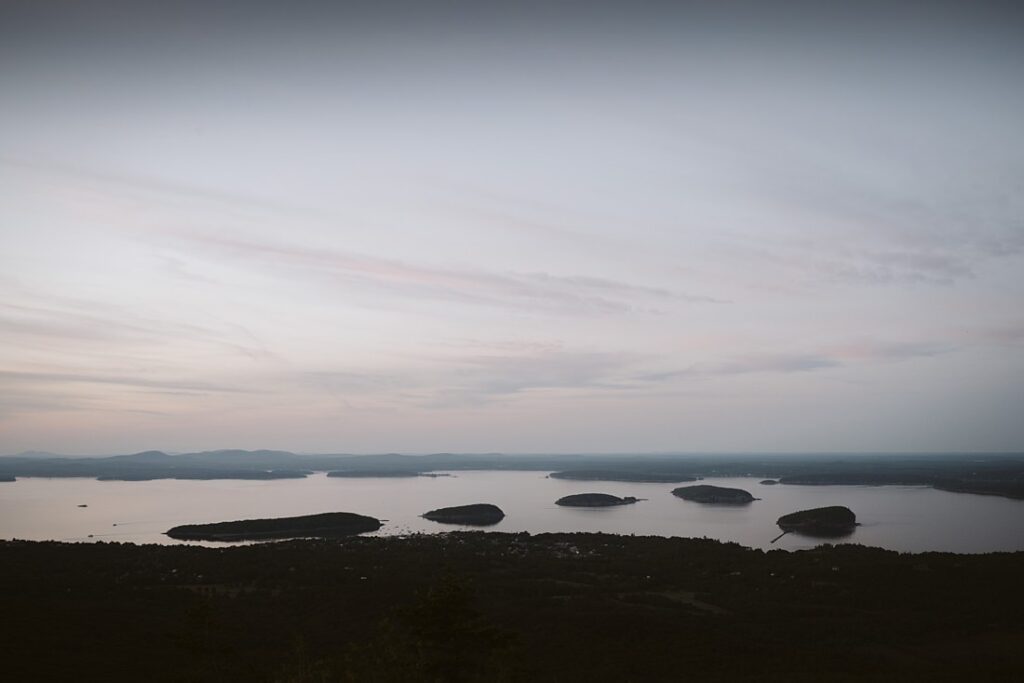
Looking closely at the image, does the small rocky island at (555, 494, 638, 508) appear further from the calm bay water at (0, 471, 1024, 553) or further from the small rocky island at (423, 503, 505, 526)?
the small rocky island at (423, 503, 505, 526)

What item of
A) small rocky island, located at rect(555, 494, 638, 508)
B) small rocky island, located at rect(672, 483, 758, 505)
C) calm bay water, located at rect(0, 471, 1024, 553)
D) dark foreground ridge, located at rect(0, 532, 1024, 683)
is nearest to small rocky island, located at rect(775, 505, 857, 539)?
calm bay water, located at rect(0, 471, 1024, 553)

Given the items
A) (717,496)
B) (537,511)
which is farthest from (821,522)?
(717,496)

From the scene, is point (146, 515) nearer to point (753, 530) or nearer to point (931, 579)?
point (753, 530)

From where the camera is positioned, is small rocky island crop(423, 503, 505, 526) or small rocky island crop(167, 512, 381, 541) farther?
small rocky island crop(423, 503, 505, 526)

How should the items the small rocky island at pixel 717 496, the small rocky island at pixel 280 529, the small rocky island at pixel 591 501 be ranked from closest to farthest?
the small rocky island at pixel 280 529 < the small rocky island at pixel 591 501 < the small rocky island at pixel 717 496

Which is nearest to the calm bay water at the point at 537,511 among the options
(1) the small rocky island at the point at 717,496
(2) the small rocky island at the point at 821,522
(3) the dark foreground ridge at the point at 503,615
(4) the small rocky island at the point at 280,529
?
(2) the small rocky island at the point at 821,522

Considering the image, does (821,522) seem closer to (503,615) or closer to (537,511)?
(537,511)

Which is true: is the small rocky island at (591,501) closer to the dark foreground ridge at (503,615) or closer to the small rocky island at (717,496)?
the small rocky island at (717,496)
